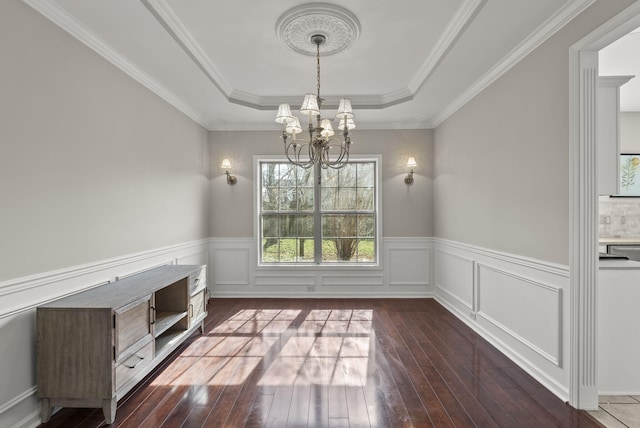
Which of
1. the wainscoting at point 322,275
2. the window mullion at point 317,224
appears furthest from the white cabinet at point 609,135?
the window mullion at point 317,224

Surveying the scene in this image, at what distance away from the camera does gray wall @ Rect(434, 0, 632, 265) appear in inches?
96.6

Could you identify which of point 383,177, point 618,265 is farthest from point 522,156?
point 383,177

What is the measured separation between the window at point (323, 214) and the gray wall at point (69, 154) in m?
1.84

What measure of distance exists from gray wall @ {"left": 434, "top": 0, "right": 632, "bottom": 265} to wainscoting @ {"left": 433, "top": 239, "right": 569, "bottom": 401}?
14 centimetres

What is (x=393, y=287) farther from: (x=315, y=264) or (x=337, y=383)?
(x=337, y=383)

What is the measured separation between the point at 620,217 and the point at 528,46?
3710 millimetres

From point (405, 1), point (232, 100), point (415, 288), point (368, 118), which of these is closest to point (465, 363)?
point (415, 288)

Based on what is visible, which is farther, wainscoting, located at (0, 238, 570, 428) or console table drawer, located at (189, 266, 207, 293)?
console table drawer, located at (189, 266, 207, 293)

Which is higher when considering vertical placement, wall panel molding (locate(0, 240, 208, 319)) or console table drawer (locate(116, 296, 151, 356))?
wall panel molding (locate(0, 240, 208, 319))

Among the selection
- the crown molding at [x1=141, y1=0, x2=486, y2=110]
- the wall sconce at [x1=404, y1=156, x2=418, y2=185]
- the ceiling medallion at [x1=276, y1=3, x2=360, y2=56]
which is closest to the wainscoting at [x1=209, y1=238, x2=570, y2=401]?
the wall sconce at [x1=404, y1=156, x2=418, y2=185]

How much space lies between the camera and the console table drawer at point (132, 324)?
2.23m

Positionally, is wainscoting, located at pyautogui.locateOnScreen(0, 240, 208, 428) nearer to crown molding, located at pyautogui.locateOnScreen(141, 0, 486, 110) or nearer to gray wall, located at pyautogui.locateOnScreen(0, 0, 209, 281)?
gray wall, located at pyautogui.locateOnScreen(0, 0, 209, 281)

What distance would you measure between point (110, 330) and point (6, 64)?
171cm

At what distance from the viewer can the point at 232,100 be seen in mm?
4320
